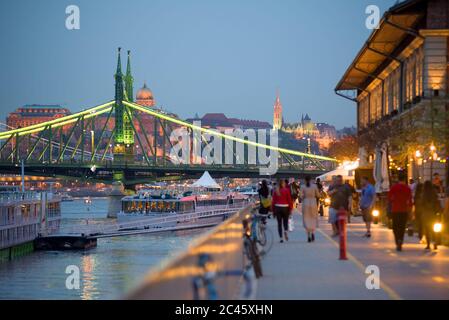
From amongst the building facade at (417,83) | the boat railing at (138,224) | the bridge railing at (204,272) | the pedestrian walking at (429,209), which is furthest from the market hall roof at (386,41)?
the bridge railing at (204,272)

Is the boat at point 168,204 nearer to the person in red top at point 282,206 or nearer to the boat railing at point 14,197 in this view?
the boat railing at point 14,197

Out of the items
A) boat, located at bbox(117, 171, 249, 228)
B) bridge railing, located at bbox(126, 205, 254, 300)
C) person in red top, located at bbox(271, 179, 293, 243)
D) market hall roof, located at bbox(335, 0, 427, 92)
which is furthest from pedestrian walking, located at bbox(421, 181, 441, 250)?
boat, located at bbox(117, 171, 249, 228)

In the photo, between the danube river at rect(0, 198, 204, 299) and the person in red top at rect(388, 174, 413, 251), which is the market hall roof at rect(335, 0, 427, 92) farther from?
the person in red top at rect(388, 174, 413, 251)

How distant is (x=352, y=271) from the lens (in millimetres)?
19312

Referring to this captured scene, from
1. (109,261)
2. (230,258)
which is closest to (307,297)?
(230,258)

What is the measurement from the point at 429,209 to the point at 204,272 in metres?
15.2

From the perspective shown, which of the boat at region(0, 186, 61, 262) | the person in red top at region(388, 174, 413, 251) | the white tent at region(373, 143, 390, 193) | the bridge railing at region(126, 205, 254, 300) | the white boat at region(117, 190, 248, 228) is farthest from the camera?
the white boat at region(117, 190, 248, 228)

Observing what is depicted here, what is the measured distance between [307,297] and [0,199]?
195ft

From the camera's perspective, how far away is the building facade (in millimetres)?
42578

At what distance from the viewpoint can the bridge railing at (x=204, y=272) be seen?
7938 millimetres

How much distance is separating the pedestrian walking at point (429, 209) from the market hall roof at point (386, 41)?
69.2 ft

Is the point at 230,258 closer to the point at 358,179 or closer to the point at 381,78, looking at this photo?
the point at 358,179

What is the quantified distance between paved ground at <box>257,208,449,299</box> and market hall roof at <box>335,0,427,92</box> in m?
19.3

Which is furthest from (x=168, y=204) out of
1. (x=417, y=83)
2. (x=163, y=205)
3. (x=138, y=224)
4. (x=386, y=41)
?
(x=417, y=83)
